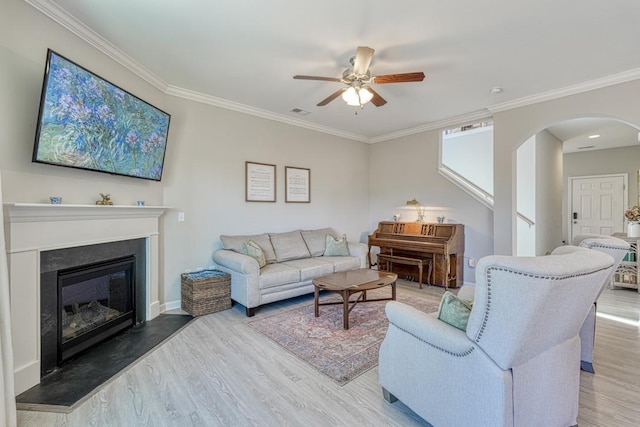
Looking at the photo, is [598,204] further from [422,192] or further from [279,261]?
[279,261]

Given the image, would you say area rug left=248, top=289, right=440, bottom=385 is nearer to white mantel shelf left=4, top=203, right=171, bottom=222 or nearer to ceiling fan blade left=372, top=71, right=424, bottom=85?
white mantel shelf left=4, top=203, right=171, bottom=222

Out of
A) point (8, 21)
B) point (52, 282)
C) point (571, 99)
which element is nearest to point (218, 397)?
point (52, 282)

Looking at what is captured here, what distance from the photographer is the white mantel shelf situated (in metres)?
1.90

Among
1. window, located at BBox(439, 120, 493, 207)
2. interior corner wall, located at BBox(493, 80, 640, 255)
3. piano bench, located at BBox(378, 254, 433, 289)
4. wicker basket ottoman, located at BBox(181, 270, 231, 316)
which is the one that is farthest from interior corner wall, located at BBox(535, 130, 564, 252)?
wicker basket ottoman, located at BBox(181, 270, 231, 316)

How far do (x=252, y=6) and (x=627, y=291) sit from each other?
6.25 metres

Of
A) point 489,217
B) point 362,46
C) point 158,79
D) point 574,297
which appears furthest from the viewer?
point 489,217

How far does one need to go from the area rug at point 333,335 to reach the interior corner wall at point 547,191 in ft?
9.16

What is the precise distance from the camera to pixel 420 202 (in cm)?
522

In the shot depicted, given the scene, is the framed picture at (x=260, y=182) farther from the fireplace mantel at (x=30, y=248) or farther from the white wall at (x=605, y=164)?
the white wall at (x=605, y=164)

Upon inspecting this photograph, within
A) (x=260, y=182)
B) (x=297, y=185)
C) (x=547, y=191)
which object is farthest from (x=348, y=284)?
(x=547, y=191)

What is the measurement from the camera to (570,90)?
342cm

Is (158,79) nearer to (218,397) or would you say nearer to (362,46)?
(362,46)

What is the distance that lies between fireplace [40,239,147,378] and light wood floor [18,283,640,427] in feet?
1.86

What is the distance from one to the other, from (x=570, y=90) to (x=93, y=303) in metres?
5.61
